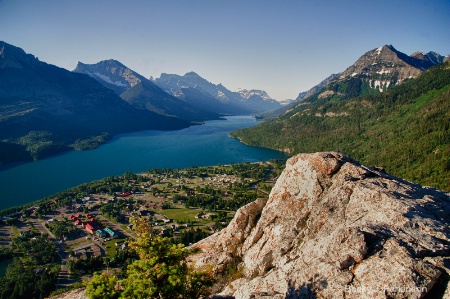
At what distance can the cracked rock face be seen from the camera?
11602 mm

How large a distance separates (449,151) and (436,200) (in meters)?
111

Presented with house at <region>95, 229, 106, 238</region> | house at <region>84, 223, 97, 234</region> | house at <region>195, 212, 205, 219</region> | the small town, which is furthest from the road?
house at <region>195, 212, 205, 219</region>

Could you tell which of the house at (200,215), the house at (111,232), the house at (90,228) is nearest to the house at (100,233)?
the house at (111,232)

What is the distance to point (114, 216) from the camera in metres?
102

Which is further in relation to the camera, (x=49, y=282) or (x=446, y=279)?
(x=49, y=282)

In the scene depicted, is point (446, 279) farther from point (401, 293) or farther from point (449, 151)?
point (449, 151)

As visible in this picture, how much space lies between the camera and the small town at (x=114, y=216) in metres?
71.6

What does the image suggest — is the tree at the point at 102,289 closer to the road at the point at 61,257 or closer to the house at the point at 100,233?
the road at the point at 61,257

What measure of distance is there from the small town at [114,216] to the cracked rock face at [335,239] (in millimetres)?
24014

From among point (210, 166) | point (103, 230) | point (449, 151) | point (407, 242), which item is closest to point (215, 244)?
point (407, 242)

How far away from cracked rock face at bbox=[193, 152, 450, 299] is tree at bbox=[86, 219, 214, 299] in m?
2.84

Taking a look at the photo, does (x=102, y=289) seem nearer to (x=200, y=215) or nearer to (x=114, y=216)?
(x=200, y=215)

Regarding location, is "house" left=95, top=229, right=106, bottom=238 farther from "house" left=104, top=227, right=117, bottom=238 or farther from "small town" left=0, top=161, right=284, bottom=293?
"house" left=104, top=227, right=117, bottom=238

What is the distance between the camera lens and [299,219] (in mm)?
18891
